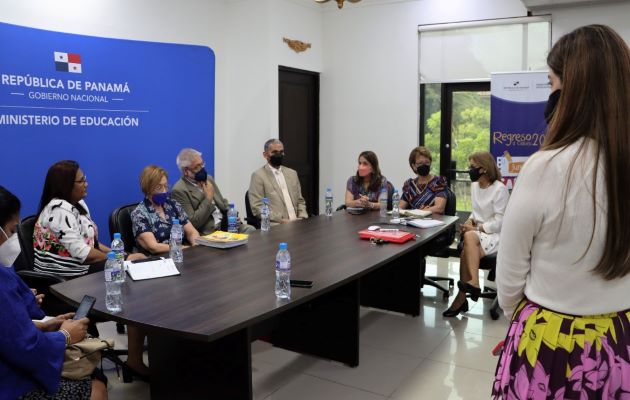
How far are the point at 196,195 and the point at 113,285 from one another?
2.10m

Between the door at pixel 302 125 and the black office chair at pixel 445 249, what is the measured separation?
2.73m

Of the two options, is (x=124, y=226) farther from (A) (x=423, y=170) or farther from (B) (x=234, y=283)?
(A) (x=423, y=170)

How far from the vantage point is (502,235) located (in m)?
1.49

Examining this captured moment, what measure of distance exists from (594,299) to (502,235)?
27 cm

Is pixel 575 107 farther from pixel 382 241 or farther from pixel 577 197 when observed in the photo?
pixel 382 241

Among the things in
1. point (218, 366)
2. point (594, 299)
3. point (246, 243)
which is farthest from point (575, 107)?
point (246, 243)

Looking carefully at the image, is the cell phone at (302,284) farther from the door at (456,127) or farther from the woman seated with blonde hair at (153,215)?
the door at (456,127)

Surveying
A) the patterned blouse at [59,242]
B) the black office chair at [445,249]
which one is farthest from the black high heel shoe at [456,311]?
the patterned blouse at [59,242]

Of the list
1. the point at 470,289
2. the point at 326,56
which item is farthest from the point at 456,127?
the point at 470,289

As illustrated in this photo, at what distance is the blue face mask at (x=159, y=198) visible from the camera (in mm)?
3637

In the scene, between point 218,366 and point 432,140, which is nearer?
point 218,366

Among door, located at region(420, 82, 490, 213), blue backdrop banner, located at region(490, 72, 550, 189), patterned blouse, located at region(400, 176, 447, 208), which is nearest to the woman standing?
patterned blouse, located at region(400, 176, 447, 208)

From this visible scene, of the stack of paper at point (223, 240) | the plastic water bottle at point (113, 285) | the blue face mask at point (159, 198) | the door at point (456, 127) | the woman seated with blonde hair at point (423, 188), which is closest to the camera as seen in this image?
the plastic water bottle at point (113, 285)

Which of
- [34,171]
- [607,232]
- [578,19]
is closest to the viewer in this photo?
[607,232]
